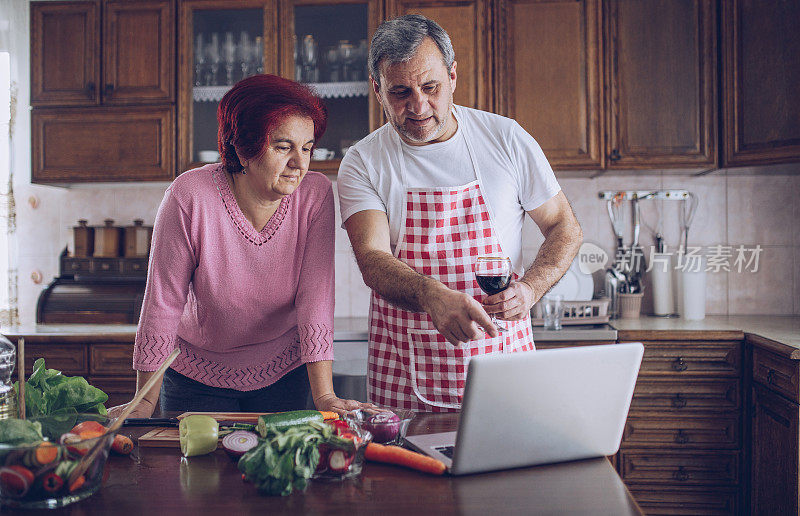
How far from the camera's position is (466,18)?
9.84ft

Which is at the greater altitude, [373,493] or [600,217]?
[600,217]

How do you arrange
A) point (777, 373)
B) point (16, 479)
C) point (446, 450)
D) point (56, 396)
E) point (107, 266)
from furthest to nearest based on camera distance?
point (107, 266) < point (777, 373) < point (56, 396) < point (446, 450) < point (16, 479)

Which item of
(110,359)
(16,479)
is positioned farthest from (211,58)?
(16,479)

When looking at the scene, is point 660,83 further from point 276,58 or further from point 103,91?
point 103,91

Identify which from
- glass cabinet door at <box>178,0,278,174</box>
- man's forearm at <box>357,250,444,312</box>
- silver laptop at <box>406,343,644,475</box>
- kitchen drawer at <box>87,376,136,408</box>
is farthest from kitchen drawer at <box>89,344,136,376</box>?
silver laptop at <box>406,343,644,475</box>

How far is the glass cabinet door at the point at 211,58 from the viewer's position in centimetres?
312

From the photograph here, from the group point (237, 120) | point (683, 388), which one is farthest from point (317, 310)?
point (683, 388)

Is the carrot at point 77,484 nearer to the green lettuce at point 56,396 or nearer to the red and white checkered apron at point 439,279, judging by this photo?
the green lettuce at point 56,396

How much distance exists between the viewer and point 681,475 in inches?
106

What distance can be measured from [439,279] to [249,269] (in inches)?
19.4

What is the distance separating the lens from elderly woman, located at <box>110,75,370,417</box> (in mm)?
1580

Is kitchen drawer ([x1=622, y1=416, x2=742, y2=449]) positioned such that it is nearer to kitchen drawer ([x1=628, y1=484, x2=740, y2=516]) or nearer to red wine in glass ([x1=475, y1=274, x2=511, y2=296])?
kitchen drawer ([x1=628, y1=484, x2=740, y2=516])

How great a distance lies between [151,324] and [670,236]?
2.54 meters

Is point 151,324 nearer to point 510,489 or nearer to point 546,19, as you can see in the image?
point 510,489
